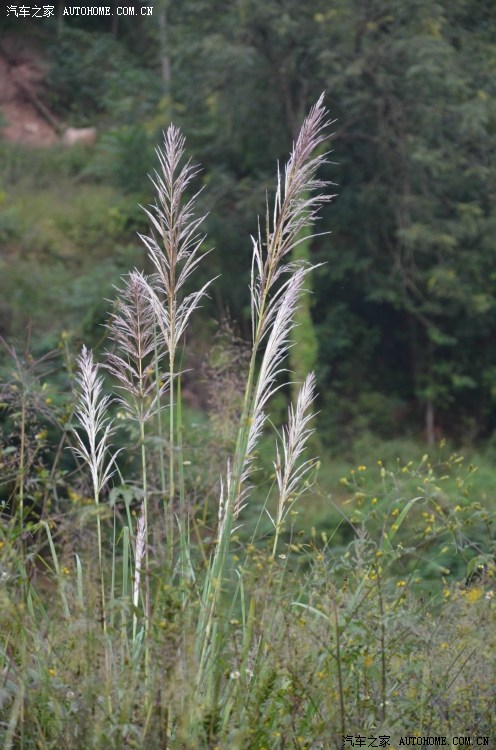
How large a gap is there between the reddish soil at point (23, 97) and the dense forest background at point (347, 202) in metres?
3.43

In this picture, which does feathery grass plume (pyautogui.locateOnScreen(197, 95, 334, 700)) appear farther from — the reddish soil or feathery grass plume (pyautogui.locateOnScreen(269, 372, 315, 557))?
the reddish soil

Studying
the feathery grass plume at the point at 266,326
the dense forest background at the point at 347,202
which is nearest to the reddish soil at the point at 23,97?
the dense forest background at the point at 347,202

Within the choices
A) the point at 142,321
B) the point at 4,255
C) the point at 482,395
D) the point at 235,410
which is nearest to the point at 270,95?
the point at 4,255

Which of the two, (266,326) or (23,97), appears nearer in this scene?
(266,326)

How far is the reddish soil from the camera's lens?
22.7m

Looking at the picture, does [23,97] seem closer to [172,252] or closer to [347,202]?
[347,202]

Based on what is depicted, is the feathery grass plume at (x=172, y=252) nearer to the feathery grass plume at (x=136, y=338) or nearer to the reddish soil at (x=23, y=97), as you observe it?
the feathery grass plume at (x=136, y=338)

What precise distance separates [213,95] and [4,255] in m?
4.47

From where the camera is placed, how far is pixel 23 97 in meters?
23.7

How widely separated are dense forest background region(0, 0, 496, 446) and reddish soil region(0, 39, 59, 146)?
3.43m

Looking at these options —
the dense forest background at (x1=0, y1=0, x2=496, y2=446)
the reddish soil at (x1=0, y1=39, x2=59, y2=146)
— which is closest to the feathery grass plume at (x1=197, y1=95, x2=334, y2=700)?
the dense forest background at (x1=0, y1=0, x2=496, y2=446)

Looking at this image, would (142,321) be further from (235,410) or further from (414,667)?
(235,410)

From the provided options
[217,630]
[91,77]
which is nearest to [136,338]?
[217,630]

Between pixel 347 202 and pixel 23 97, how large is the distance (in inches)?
420
